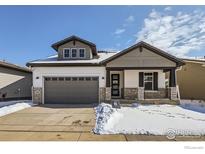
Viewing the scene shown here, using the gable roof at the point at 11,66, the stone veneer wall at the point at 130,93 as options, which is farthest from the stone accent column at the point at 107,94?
the gable roof at the point at 11,66

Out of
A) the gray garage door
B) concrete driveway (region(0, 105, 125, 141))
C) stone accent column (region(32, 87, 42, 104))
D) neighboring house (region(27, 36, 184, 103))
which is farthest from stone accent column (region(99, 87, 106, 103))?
concrete driveway (region(0, 105, 125, 141))

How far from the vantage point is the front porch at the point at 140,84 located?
15812 mm

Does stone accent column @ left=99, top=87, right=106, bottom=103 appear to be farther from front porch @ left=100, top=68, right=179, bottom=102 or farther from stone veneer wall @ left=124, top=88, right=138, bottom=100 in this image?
stone veneer wall @ left=124, top=88, right=138, bottom=100

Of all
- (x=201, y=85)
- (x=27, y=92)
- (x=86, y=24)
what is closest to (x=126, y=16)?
(x=86, y=24)

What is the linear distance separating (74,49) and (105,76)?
387cm

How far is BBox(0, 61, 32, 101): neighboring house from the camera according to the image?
58.8ft

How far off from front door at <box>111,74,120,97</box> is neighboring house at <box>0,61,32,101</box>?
29.7ft

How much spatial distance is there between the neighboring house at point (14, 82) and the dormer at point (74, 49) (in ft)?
15.5

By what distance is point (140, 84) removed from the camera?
1686 centimetres

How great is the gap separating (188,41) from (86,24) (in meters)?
8.74

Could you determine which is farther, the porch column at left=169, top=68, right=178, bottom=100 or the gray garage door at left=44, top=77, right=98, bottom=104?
the gray garage door at left=44, top=77, right=98, bottom=104

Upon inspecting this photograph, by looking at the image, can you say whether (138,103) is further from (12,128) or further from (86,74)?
(12,128)

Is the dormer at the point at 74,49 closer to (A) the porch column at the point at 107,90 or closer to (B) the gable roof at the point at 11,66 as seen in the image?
(A) the porch column at the point at 107,90

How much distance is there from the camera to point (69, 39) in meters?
17.6
